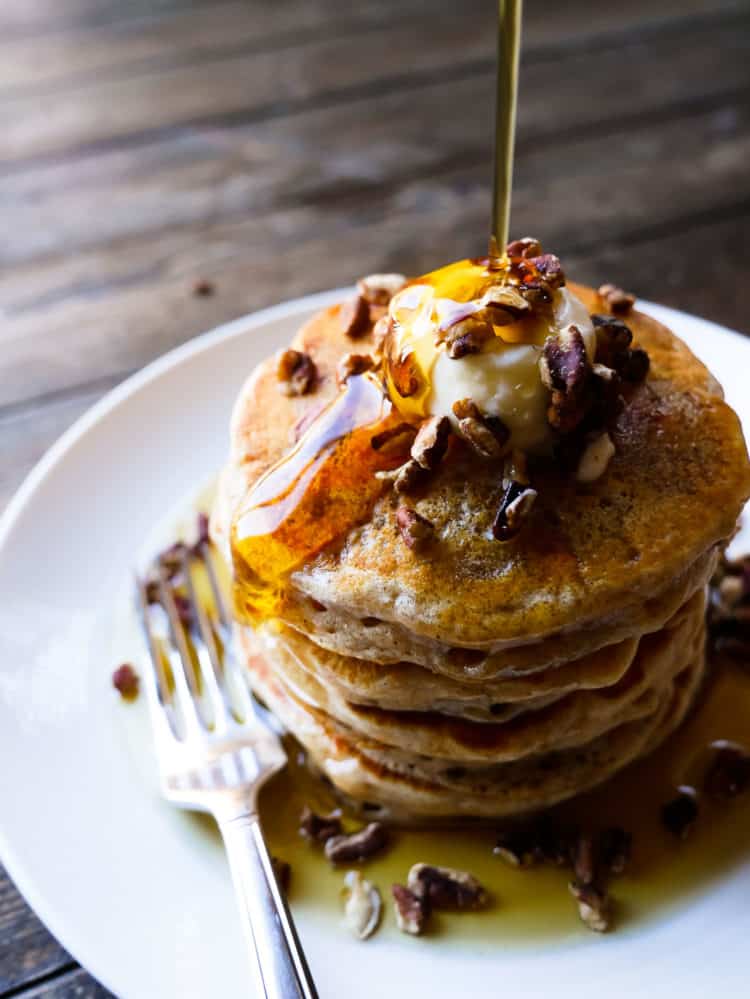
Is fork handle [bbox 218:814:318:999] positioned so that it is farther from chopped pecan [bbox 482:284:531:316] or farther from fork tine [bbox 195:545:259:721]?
chopped pecan [bbox 482:284:531:316]

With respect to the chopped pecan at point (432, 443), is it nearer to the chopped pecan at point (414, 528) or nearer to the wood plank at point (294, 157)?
the chopped pecan at point (414, 528)

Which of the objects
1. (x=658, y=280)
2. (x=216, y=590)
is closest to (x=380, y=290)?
(x=216, y=590)

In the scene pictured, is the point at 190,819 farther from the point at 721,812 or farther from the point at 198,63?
the point at 198,63

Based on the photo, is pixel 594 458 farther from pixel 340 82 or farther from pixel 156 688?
pixel 340 82

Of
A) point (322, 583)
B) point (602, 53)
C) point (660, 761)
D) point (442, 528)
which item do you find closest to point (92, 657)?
point (322, 583)

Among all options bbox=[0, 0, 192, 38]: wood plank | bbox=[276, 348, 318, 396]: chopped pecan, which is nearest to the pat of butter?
bbox=[276, 348, 318, 396]: chopped pecan

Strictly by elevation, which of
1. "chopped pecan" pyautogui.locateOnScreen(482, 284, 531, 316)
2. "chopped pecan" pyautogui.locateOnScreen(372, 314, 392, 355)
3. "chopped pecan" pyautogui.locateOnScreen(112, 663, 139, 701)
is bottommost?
"chopped pecan" pyautogui.locateOnScreen(112, 663, 139, 701)
